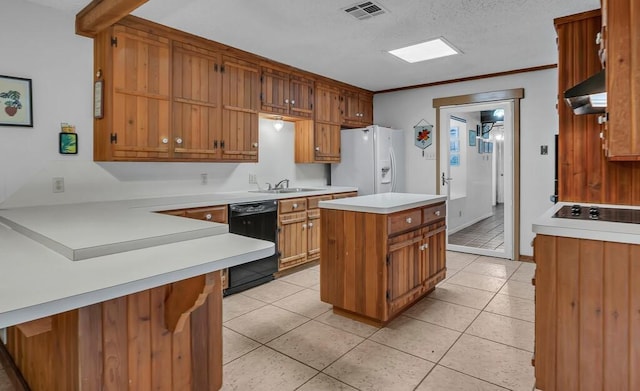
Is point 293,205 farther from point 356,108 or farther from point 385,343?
point 356,108

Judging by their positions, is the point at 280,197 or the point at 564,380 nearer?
the point at 564,380

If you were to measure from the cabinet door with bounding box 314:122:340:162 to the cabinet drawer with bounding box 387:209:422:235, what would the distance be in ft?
6.95

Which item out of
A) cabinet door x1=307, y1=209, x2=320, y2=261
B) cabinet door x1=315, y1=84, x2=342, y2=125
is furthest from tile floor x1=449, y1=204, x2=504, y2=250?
cabinet door x1=315, y1=84, x2=342, y2=125

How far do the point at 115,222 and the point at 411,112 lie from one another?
455 cm

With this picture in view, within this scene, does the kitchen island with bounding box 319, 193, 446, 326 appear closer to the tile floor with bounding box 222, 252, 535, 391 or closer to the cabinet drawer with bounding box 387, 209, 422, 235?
the cabinet drawer with bounding box 387, 209, 422, 235

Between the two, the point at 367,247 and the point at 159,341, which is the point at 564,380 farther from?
the point at 159,341

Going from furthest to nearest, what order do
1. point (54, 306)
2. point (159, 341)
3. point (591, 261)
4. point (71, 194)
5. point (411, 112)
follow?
point (411, 112)
point (71, 194)
point (591, 261)
point (159, 341)
point (54, 306)

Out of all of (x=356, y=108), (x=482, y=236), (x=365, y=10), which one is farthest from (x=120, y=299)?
(x=482, y=236)

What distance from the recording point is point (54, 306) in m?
A: 0.87

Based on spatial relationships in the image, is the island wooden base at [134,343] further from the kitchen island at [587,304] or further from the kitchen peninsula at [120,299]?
the kitchen island at [587,304]

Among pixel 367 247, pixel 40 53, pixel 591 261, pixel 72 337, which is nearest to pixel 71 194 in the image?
pixel 40 53

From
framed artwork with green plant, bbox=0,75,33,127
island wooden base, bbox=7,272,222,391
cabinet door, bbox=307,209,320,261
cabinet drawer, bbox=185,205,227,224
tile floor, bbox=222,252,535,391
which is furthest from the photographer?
cabinet door, bbox=307,209,320,261

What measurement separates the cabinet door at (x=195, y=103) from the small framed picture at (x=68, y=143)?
0.72 meters

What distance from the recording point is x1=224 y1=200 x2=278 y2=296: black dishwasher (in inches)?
134
